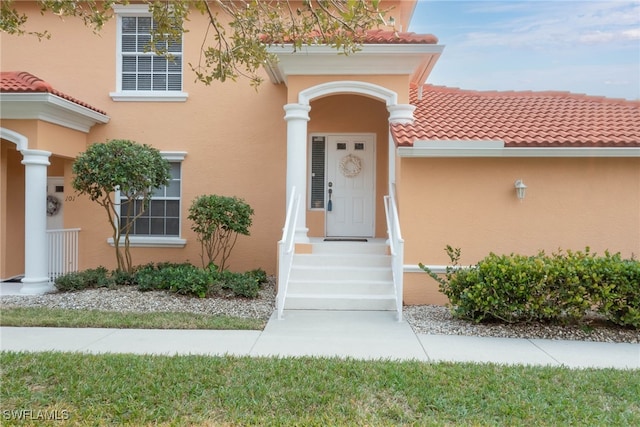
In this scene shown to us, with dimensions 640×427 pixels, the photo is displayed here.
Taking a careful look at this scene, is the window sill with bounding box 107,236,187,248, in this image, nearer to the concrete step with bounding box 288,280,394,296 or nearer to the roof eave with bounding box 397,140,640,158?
the concrete step with bounding box 288,280,394,296

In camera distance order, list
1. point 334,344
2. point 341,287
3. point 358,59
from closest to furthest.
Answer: point 334,344
point 341,287
point 358,59

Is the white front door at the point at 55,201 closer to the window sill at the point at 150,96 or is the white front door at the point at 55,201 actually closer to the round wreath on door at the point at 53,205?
the round wreath on door at the point at 53,205

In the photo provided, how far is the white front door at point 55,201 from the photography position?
11695 millimetres

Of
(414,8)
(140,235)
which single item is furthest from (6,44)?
(414,8)

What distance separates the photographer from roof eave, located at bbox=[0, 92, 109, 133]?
8781 mm

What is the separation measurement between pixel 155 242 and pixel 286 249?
458 cm

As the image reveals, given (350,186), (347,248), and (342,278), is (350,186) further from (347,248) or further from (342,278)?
(342,278)

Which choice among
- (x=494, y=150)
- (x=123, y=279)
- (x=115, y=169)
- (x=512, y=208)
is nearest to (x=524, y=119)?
(x=494, y=150)

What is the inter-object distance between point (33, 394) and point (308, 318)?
3.90 meters

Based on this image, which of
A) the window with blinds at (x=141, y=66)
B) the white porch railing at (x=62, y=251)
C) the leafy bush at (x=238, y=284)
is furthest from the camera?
the window with blinds at (x=141, y=66)

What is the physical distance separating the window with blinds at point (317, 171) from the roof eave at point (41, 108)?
5135 millimetres

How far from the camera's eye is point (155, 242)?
1084cm

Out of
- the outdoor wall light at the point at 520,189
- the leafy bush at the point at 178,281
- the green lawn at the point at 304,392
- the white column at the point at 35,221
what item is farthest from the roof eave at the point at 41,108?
the outdoor wall light at the point at 520,189

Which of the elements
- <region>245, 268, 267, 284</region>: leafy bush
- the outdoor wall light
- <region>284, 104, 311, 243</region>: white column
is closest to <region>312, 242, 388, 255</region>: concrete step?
<region>284, 104, 311, 243</region>: white column
